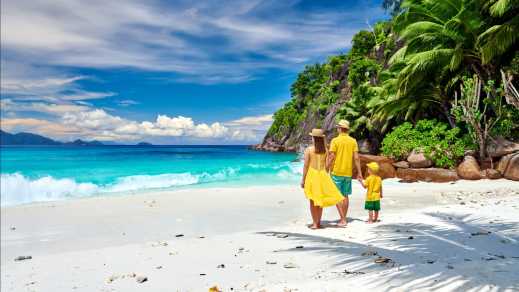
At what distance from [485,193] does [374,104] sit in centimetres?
1332

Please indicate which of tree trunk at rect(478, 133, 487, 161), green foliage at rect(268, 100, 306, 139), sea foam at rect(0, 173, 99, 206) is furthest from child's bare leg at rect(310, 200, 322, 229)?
green foliage at rect(268, 100, 306, 139)

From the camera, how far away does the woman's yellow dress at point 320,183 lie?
6691mm

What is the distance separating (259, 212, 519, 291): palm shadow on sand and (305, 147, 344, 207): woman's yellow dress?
2.42ft

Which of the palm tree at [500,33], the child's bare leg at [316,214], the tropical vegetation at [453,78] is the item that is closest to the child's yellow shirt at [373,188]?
the child's bare leg at [316,214]

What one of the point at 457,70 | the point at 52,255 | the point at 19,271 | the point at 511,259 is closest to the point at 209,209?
the point at 52,255

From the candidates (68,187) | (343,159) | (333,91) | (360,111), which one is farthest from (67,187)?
(333,91)

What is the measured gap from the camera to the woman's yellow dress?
22.0ft

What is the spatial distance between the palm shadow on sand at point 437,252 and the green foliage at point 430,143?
992 centimetres

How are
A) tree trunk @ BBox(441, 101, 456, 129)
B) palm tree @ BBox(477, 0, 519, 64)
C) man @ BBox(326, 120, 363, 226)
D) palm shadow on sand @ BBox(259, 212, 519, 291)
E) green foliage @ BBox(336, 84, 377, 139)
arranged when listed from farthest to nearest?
green foliage @ BBox(336, 84, 377, 139) < tree trunk @ BBox(441, 101, 456, 129) < palm tree @ BBox(477, 0, 519, 64) < man @ BBox(326, 120, 363, 226) < palm shadow on sand @ BBox(259, 212, 519, 291)

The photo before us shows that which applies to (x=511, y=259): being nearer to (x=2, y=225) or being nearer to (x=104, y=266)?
(x=104, y=266)

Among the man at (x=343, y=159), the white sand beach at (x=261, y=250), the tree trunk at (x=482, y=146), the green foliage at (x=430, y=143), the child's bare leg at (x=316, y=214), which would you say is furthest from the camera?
the green foliage at (x=430, y=143)

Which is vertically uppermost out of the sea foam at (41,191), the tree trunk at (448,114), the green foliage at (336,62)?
the green foliage at (336,62)

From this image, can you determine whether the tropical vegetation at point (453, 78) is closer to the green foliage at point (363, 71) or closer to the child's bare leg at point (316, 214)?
the green foliage at point (363, 71)

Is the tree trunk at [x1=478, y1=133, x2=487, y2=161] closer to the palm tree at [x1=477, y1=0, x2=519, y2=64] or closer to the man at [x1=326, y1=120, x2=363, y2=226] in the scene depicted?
the palm tree at [x1=477, y1=0, x2=519, y2=64]
